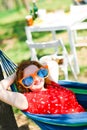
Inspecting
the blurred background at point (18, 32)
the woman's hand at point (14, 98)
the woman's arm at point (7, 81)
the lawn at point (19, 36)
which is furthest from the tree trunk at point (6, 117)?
the blurred background at point (18, 32)

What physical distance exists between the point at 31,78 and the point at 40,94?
0.19 meters

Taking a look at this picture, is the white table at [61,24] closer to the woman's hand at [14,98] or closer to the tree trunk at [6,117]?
the tree trunk at [6,117]

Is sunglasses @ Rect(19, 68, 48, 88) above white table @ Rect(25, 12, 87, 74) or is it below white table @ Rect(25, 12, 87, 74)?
above

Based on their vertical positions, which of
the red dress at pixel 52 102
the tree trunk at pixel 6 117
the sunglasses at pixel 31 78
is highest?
the sunglasses at pixel 31 78

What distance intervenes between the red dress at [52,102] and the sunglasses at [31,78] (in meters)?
0.10

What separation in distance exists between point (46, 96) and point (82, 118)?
45cm

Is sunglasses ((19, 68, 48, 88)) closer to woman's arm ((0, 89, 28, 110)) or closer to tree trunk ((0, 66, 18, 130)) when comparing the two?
woman's arm ((0, 89, 28, 110))

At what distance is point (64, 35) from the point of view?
7.89 meters

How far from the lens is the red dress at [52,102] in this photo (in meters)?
3.20

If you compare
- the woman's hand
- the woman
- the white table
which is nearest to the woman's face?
the woman

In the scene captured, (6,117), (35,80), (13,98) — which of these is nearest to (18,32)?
(6,117)

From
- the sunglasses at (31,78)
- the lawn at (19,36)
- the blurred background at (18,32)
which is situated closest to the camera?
the sunglasses at (31,78)

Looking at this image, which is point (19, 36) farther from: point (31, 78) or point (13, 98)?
point (13, 98)

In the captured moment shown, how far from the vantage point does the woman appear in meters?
3.20
